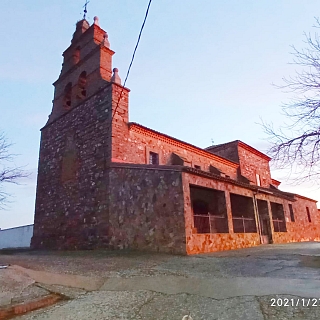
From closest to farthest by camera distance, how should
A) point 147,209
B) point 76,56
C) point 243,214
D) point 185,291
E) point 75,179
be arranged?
1. point 185,291
2. point 147,209
3. point 75,179
4. point 243,214
5. point 76,56

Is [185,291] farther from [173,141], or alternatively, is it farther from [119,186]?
[173,141]

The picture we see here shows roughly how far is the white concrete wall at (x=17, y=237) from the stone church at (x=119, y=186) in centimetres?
952

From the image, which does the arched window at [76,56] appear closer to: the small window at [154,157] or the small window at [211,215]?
the small window at [154,157]

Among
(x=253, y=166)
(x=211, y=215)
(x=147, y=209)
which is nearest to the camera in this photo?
(x=147, y=209)

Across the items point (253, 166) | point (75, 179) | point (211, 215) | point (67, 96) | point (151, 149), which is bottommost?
point (211, 215)

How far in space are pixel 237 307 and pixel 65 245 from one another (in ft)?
35.3

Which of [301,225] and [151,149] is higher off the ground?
[151,149]

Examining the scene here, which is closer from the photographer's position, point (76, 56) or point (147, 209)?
point (147, 209)

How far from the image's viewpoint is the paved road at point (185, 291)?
11.3ft

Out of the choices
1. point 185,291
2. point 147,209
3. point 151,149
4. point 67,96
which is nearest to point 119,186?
point 147,209

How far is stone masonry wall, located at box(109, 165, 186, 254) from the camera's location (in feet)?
31.8

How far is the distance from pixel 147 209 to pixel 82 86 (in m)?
8.88

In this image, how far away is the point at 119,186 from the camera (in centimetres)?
1130

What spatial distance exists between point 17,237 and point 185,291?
80.2 feet
